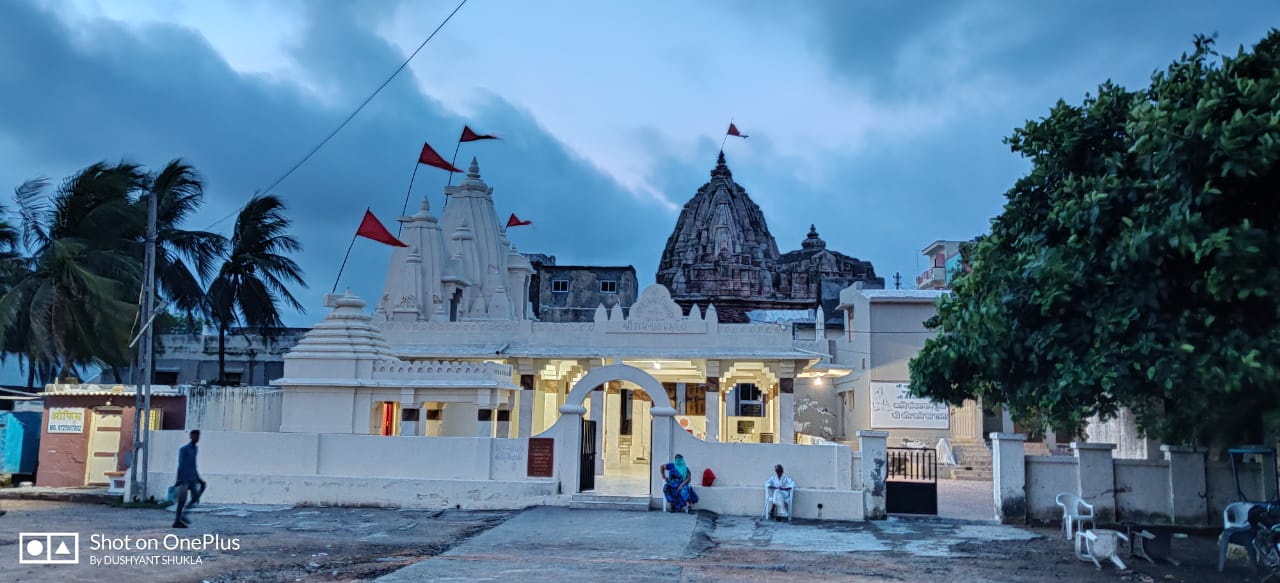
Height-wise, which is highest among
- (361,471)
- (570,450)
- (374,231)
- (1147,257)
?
(374,231)

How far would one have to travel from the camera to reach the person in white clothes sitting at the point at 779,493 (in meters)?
15.7

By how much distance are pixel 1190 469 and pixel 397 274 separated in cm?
2066

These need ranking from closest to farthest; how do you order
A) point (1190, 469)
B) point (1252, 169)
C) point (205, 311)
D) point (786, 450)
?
point (1252, 169), point (1190, 469), point (786, 450), point (205, 311)

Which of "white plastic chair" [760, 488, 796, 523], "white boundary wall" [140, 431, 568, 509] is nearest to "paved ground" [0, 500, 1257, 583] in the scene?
"white plastic chair" [760, 488, 796, 523]

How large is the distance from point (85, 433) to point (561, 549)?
41.6ft

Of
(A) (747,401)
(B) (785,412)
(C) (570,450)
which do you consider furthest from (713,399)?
(A) (747,401)

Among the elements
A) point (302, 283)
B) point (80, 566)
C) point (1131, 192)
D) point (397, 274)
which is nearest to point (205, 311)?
point (302, 283)

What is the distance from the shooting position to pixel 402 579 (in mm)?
10008

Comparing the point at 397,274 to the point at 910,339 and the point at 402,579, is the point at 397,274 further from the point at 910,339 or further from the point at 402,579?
the point at 402,579

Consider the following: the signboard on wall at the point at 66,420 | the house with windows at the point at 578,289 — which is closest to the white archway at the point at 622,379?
the signboard on wall at the point at 66,420

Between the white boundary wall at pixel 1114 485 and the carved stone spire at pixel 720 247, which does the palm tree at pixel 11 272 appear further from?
the carved stone spire at pixel 720 247

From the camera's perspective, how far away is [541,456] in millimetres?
16828

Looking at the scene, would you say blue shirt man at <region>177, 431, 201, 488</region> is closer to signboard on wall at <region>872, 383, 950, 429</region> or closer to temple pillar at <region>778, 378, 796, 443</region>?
temple pillar at <region>778, 378, 796, 443</region>

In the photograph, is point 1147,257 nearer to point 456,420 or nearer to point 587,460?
point 587,460
